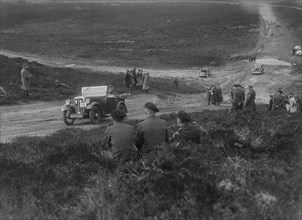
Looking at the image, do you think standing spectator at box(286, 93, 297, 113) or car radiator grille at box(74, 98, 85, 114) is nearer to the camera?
car radiator grille at box(74, 98, 85, 114)

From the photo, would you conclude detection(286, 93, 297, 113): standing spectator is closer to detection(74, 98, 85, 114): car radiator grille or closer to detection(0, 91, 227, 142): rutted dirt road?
detection(0, 91, 227, 142): rutted dirt road

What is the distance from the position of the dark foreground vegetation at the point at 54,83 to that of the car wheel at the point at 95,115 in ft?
26.0

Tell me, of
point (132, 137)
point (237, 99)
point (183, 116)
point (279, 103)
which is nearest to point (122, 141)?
point (132, 137)

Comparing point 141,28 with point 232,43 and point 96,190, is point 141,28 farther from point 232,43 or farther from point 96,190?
point 96,190

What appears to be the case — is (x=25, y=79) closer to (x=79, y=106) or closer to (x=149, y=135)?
(x=79, y=106)

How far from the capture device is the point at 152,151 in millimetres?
7863

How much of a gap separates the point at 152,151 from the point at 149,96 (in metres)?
24.0

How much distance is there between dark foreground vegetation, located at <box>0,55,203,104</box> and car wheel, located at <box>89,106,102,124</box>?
7.94m

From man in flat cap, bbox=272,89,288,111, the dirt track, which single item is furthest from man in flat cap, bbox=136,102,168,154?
man in flat cap, bbox=272,89,288,111

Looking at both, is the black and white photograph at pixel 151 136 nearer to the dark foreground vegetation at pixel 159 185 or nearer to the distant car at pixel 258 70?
the dark foreground vegetation at pixel 159 185

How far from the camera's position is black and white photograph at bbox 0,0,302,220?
6312mm

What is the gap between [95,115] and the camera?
1995 cm

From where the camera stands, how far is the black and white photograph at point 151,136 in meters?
6.31

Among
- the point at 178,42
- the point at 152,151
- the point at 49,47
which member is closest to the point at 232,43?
the point at 178,42
